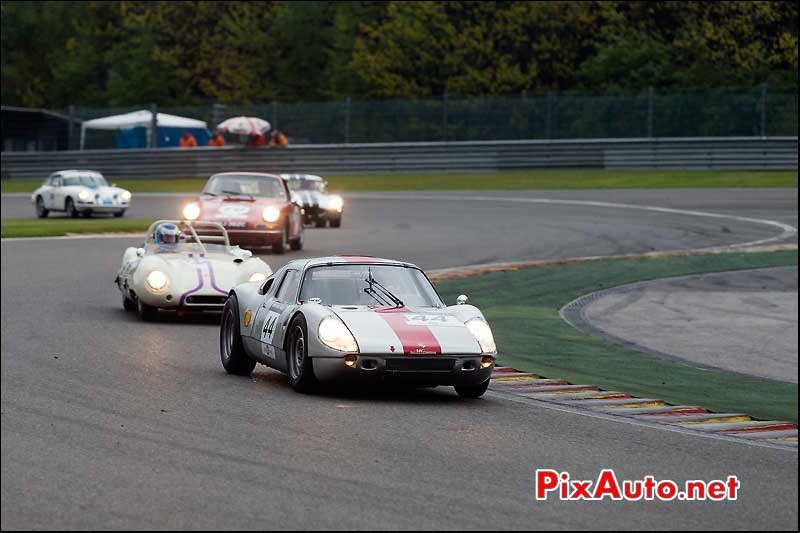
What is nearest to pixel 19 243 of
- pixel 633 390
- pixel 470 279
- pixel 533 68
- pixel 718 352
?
pixel 470 279

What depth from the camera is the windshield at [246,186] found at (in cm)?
2394

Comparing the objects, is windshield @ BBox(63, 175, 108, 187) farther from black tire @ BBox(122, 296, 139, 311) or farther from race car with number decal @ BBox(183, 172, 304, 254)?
black tire @ BBox(122, 296, 139, 311)

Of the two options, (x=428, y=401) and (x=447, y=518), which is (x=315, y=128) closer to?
(x=428, y=401)

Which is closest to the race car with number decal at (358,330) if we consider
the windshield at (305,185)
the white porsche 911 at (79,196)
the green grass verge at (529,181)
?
the windshield at (305,185)

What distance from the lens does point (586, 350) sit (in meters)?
15.0

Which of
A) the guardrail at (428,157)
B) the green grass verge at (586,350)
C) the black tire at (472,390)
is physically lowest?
the green grass verge at (586,350)

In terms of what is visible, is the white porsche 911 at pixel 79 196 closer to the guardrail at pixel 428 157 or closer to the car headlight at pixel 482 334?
the guardrail at pixel 428 157

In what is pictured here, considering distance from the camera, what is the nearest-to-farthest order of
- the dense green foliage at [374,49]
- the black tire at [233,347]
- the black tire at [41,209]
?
the black tire at [233,347] → the black tire at [41,209] → the dense green foliage at [374,49]

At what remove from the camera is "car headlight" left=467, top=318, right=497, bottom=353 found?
10.8 m

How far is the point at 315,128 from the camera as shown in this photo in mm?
51656

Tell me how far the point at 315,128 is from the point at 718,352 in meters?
36.4

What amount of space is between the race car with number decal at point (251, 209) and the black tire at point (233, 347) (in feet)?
33.7
